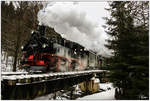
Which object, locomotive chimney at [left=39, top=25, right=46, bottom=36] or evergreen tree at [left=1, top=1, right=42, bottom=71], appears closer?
locomotive chimney at [left=39, top=25, right=46, bottom=36]

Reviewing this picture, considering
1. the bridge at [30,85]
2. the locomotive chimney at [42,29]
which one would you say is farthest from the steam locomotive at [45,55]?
the bridge at [30,85]

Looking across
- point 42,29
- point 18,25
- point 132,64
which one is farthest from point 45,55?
point 18,25

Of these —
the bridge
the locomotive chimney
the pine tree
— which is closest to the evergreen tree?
the locomotive chimney

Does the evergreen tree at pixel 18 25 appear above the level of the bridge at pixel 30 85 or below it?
above

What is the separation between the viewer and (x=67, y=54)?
1249 centimetres

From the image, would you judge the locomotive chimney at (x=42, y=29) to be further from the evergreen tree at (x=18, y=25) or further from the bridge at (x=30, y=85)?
the evergreen tree at (x=18, y=25)

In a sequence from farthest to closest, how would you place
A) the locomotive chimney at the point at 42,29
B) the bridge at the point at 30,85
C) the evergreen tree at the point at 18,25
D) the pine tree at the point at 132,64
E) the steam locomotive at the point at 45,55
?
the evergreen tree at the point at 18,25 → the locomotive chimney at the point at 42,29 → the steam locomotive at the point at 45,55 → the bridge at the point at 30,85 → the pine tree at the point at 132,64

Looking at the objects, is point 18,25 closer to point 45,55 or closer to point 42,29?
point 42,29

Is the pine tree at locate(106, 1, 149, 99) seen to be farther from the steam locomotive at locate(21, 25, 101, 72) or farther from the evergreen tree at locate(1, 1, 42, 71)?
the evergreen tree at locate(1, 1, 42, 71)

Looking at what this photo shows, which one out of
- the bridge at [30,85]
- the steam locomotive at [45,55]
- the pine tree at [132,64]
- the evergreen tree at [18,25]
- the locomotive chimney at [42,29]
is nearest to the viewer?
the pine tree at [132,64]

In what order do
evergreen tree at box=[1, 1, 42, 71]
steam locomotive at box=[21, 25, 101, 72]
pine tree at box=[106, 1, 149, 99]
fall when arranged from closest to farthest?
pine tree at box=[106, 1, 149, 99] < steam locomotive at box=[21, 25, 101, 72] < evergreen tree at box=[1, 1, 42, 71]

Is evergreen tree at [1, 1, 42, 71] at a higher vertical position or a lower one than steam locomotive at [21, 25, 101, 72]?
higher

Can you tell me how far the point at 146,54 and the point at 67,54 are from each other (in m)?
7.80

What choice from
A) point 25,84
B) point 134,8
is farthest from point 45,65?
point 134,8
